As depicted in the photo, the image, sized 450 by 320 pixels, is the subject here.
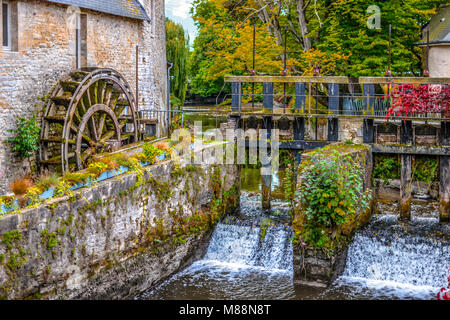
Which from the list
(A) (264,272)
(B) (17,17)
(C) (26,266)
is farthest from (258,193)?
(C) (26,266)

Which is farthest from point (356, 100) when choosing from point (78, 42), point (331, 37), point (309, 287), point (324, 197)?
point (78, 42)

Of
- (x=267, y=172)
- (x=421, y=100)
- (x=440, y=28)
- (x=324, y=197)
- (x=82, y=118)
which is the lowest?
(x=324, y=197)

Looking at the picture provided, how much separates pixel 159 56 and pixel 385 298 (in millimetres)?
10885

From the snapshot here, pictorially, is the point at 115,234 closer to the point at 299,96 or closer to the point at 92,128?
the point at 92,128

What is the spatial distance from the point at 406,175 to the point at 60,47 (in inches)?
338

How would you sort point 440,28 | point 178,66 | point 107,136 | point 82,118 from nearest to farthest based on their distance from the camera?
point 82,118 < point 107,136 < point 440,28 < point 178,66

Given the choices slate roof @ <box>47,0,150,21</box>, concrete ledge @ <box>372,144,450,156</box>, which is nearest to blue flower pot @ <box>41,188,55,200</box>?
slate roof @ <box>47,0,150,21</box>

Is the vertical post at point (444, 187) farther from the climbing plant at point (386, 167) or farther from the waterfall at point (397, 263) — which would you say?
the climbing plant at point (386, 167)

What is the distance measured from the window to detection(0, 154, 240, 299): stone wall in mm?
4124

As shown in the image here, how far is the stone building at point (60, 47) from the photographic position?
36.3 feet

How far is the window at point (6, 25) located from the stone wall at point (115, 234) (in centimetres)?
412

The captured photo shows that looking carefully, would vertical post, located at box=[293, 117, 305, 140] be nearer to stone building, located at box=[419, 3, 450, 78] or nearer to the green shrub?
the green shrub

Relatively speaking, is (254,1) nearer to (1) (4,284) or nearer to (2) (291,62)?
(2) (291,62)

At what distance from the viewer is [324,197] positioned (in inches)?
392
